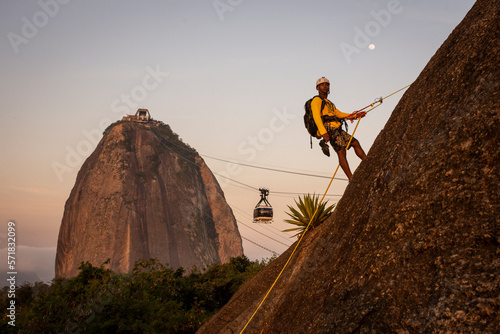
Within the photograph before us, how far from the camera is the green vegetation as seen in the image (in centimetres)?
1294

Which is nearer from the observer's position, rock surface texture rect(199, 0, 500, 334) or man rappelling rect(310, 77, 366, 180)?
rock surface texture rect(199, 0, 500, 334)

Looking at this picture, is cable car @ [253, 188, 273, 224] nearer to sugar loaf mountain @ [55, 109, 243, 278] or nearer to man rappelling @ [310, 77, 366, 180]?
man rappelling @ [310, 77, 366, 180]

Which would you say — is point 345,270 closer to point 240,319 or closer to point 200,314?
point 240,319

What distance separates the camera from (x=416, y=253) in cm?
388

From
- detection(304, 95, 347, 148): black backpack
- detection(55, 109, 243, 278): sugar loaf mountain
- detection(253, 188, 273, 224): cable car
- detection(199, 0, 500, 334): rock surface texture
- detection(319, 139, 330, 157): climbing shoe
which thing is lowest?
detection(199, 0, 500, 334): rock surface texture

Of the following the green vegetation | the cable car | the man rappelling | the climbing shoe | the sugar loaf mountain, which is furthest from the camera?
the sugar loaf mountain

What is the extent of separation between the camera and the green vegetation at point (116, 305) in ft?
42.4

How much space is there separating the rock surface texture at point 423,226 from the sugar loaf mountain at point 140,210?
7604cm

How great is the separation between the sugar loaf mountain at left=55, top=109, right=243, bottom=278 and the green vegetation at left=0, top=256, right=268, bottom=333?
6240 cm

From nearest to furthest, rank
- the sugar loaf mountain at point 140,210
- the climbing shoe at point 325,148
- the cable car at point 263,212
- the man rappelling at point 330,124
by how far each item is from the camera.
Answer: the man rappelling at point 330,124, the climbing shoe at point 325,148, the cable car at point 263,212, the sugar loaf mountain at point 140,210

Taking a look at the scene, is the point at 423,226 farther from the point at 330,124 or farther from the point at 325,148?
the point at 330,124

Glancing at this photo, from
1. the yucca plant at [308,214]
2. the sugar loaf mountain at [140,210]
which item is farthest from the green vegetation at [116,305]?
the sugar loaf mountain at [140,210]

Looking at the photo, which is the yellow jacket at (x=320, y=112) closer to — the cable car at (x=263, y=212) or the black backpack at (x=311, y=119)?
the black backpack at (x=311, y=119)

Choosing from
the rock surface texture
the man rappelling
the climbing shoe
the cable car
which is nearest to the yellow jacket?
the man rappelling
